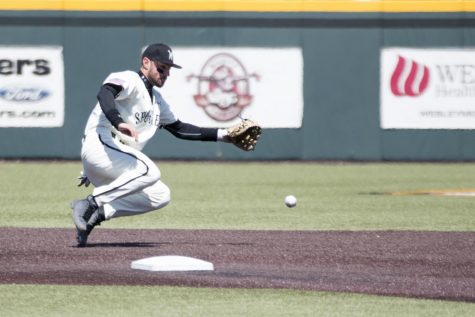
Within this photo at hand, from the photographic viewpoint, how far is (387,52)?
21672 mm

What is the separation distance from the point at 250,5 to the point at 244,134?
38.1ft

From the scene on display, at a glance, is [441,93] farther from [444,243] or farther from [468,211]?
[444,243]

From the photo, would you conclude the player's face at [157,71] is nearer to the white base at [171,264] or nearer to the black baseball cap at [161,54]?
the black baseball cap at [161,54]

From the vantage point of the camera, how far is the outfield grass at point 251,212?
6676 millimetres

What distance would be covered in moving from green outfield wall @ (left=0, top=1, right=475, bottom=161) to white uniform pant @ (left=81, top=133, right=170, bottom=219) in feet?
38.1

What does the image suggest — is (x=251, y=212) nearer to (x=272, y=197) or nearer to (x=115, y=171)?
(x=272, y=197)

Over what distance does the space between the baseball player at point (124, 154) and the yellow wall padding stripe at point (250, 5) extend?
1165 cm

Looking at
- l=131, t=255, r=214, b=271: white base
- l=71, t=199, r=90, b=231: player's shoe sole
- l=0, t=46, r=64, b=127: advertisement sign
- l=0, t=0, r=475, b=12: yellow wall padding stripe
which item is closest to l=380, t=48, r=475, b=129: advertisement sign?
l=0, t=0, r=475, b=12: yellow wall padding stripe

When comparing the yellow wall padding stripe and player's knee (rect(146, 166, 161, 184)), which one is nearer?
player's knee (rect(146, 166, 161, 184))

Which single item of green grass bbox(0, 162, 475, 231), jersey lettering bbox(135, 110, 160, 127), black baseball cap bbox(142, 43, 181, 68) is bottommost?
green grass bbox(0, 162, 475, 231)

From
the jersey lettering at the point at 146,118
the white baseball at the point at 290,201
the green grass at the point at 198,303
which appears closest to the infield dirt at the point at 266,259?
the green grass at the point at 198,303

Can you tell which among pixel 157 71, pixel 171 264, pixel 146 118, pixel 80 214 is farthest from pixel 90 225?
pixel 171 264

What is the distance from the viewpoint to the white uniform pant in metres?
9.45

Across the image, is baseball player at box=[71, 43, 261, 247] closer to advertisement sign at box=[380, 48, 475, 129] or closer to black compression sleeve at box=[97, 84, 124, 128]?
black compression sleeve at box=[97, 84, 124, 128]
